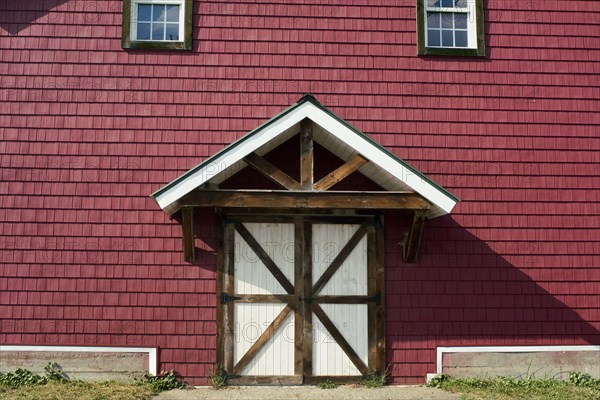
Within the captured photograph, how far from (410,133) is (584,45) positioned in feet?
9.68

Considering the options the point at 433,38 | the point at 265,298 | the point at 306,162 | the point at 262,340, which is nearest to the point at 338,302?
the point at 265,298

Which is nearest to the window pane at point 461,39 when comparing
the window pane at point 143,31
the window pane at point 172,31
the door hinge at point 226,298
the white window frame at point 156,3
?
the white window frame at point 156,3

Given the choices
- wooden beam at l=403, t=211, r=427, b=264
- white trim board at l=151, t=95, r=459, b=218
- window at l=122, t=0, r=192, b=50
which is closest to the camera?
white trim board at l=151, t=95, r=459, b=218

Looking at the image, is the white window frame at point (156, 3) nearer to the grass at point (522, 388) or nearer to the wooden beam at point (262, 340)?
the wooden beam at point (262, 340)

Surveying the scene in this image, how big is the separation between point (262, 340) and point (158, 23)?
4.82 m

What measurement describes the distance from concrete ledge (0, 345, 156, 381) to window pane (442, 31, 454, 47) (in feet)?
20.0

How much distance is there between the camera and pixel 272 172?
26.7ft

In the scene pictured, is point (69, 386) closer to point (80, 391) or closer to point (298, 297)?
point (80, 391)

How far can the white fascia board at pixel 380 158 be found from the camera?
26.6 feet

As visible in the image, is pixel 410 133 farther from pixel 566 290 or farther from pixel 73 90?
pixel 73 90

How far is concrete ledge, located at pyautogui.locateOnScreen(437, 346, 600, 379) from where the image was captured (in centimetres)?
913

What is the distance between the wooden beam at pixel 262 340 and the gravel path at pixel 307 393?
11.4 inches

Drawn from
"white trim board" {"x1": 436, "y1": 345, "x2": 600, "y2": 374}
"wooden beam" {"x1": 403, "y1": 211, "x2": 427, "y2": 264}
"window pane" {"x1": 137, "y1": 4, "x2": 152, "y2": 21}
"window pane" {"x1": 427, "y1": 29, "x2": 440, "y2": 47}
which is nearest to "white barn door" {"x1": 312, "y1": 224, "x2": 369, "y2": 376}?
"wooden beam" {"x1": 403, "y1": 211, "x2": 427, "y2": 264}

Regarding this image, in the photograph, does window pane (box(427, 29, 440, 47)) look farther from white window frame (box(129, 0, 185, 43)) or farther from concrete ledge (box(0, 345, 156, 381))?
concrete ledge (box(0, 345, 156, 381))
